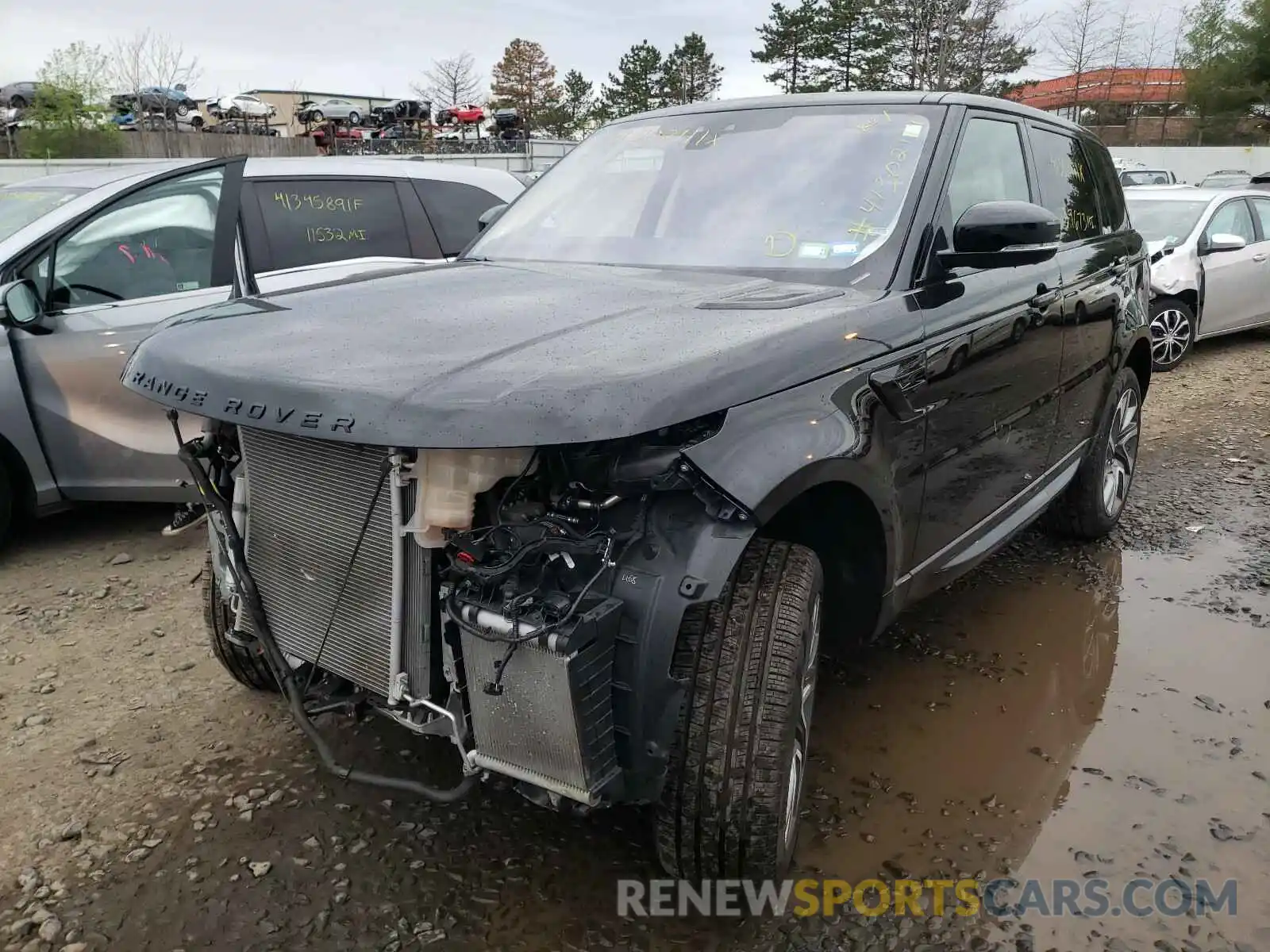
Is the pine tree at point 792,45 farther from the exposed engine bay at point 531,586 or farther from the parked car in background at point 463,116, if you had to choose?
the exposed engine bay at point 531,586

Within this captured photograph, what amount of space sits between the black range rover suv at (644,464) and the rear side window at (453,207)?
2.75m

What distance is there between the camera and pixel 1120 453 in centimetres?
472

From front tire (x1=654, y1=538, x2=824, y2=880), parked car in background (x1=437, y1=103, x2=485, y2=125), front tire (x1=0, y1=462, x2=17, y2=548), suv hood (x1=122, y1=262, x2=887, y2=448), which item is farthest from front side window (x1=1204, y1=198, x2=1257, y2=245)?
parked car in background (x1=437, y1=103, x2=485, y2=125)

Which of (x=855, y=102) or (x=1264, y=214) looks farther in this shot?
(x=1264, y=214)

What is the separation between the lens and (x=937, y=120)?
3.07 meters

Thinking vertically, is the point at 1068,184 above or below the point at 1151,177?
below

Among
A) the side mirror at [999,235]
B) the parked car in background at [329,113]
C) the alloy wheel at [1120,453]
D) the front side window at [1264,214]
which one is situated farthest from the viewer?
the parked car in background at [329,113]

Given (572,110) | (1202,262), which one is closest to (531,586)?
(1202,262)

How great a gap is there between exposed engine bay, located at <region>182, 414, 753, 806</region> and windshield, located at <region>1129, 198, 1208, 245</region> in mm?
8348

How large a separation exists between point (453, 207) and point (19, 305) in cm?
246

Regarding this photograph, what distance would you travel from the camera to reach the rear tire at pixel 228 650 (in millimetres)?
2986

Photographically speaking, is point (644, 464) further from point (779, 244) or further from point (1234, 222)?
point (1234, 222)

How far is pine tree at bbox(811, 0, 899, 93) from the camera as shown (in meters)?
40.6

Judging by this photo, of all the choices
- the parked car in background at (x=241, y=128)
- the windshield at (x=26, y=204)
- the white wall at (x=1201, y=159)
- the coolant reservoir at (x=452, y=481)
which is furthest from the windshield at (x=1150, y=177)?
the coolant reservoir at (x=452, y=481)
